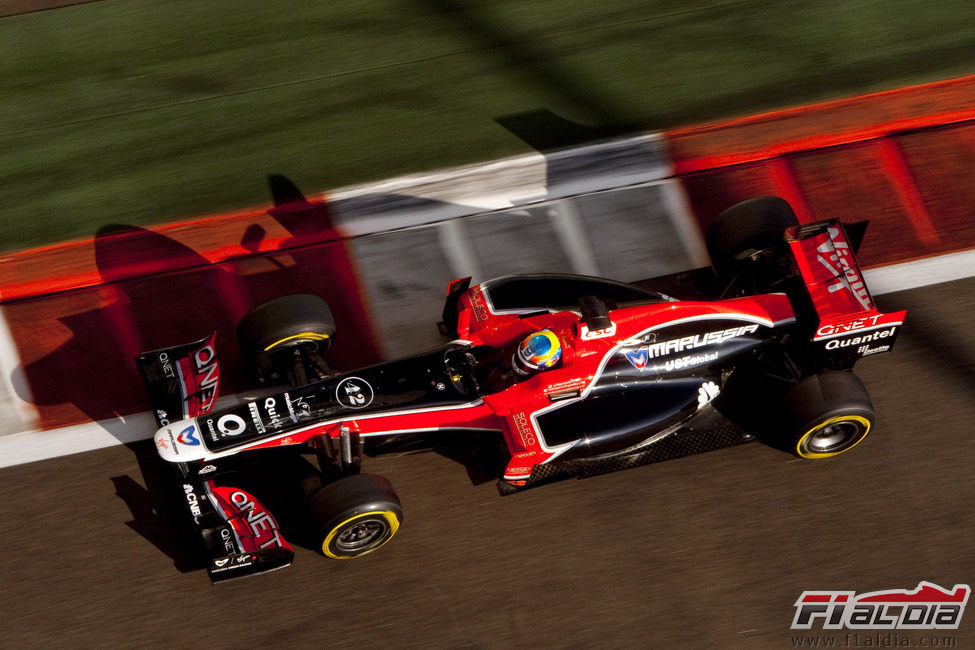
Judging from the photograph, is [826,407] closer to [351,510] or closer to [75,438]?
[351,510]

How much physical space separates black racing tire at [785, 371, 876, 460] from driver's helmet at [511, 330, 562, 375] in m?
1.55

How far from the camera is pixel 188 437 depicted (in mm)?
5109

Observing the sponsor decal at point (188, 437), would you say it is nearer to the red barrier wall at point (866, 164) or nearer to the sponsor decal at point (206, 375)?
the sponsor decal at point (206, 375)

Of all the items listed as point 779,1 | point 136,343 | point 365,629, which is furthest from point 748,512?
point 779,1

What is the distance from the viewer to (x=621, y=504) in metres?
5.65

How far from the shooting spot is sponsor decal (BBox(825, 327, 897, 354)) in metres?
5.21

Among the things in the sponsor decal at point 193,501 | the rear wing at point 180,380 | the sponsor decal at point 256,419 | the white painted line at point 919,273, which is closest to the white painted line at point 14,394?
the rear wing at point 180,380

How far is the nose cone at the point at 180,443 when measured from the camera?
16.6ft

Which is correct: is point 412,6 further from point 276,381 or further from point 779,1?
point 276,381

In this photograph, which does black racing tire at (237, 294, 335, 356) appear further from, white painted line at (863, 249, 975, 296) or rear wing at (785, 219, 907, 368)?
white painted line at (863, 249, 975, 296)

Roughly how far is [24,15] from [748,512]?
7.54 meters

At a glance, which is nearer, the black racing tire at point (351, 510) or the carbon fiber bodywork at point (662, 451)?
the black racing tire at point (351, 510)

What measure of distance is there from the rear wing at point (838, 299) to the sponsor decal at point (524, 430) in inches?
70.6

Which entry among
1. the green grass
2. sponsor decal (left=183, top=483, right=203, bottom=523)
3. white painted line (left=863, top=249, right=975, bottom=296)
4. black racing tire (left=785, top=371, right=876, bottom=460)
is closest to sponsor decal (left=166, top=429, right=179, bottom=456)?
sponsor decal (left=183, top=483, right=203, bottom=523)
